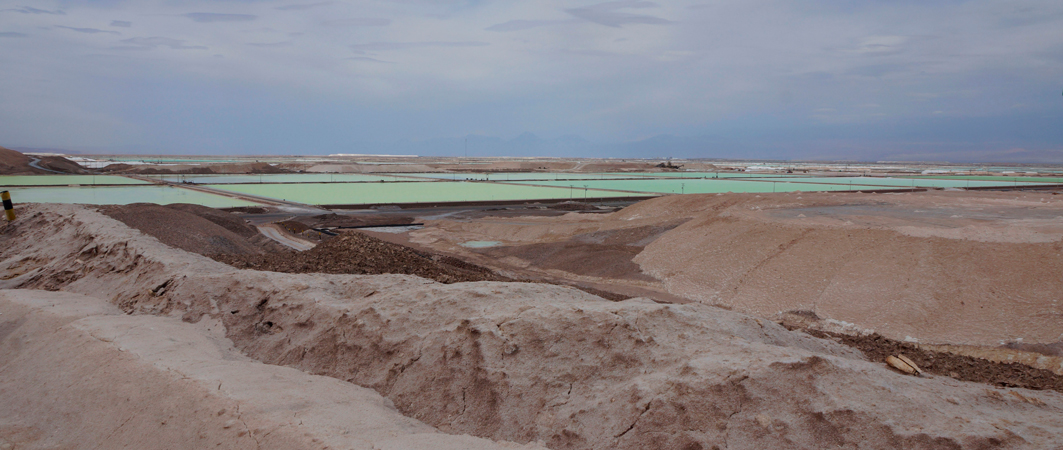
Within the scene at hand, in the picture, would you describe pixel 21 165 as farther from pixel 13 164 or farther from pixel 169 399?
pixel 169 399

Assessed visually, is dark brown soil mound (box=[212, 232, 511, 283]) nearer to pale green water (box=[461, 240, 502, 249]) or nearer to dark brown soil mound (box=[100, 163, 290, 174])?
pale green water (box=[461, 240, 502, 249])

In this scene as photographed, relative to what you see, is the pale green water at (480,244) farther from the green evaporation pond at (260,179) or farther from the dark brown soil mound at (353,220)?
the green evaporation pond at (260,179)

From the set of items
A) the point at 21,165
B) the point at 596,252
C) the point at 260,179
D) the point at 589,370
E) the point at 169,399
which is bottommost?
the point at 596,252

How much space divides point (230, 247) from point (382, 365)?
897 cm

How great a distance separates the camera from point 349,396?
15.3ft

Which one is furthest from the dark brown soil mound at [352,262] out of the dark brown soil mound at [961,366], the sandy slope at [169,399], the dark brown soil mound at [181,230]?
the dark brown soil mound at [961,366]

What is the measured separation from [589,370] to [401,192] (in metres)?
32.7

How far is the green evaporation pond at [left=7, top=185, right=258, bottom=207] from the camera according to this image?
26094 millimetres

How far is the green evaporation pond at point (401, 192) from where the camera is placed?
1254 inches

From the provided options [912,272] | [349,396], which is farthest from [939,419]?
[912,272]

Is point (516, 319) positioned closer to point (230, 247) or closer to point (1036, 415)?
point (1036, 415)

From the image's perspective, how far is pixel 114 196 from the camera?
92.3 feet

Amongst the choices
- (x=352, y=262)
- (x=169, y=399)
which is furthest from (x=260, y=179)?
(x=169, y=399)

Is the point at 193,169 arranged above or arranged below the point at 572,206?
above
